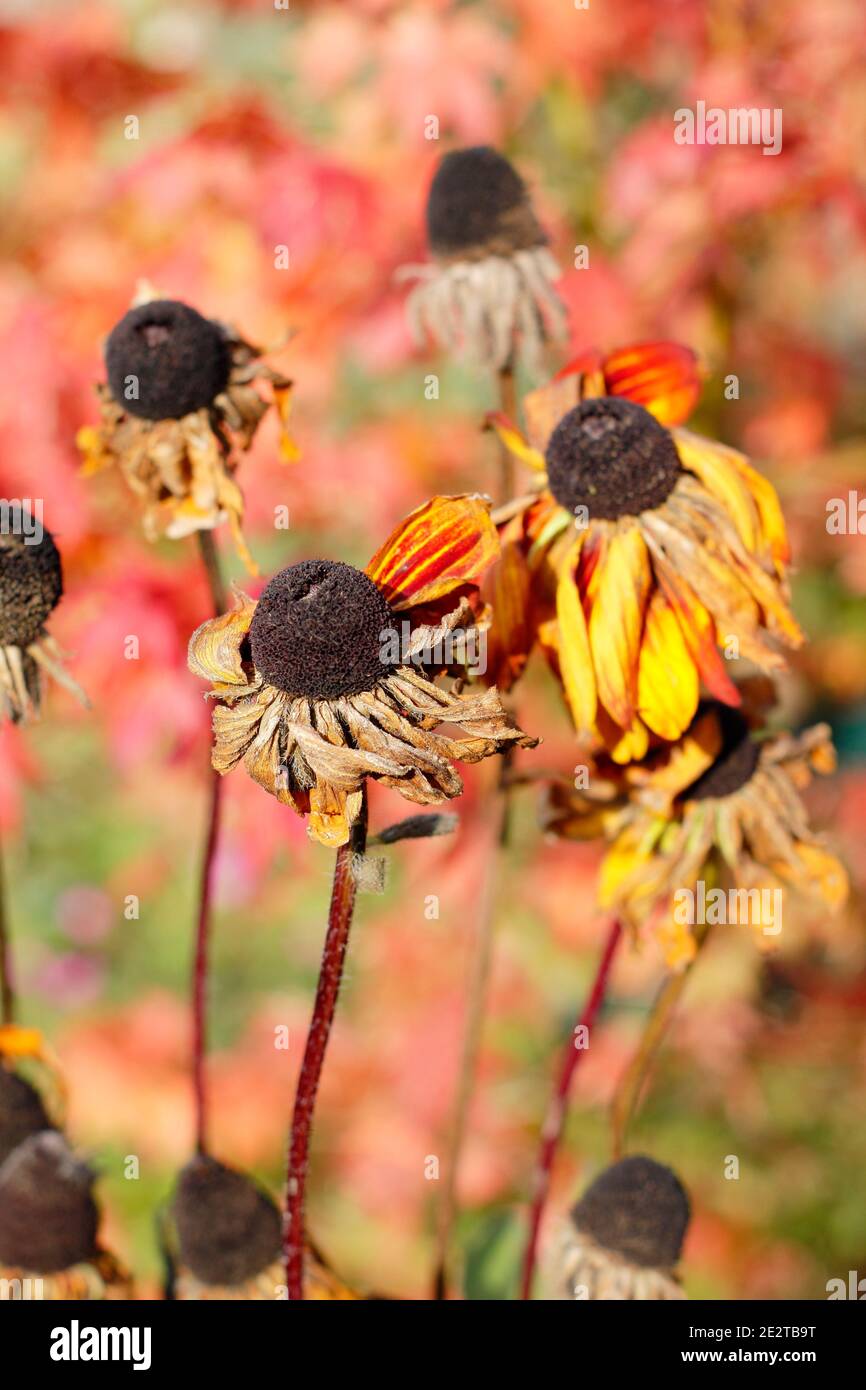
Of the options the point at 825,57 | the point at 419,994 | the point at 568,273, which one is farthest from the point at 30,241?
the point at 419,994

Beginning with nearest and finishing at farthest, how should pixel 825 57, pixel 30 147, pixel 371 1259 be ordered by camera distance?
pixel 825 57 < pixel 371 1259 < pixel 30 147

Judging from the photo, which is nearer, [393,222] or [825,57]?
[393,222]

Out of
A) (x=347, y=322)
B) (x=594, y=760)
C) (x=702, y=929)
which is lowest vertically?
(x=702, y=929)

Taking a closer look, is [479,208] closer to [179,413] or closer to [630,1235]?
[179,413]

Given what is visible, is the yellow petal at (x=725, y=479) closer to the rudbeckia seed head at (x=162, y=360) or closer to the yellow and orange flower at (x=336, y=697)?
the yellow and orange flower at (x=336, y=697)

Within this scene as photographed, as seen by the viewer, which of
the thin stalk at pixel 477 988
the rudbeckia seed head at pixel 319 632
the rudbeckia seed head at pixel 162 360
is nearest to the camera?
the rudbeckia seed head at pixel 319 632

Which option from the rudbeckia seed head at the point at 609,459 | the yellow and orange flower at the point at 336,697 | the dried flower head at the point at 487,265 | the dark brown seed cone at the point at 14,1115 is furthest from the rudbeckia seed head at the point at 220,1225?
the dried flower head at the point at 487,265
